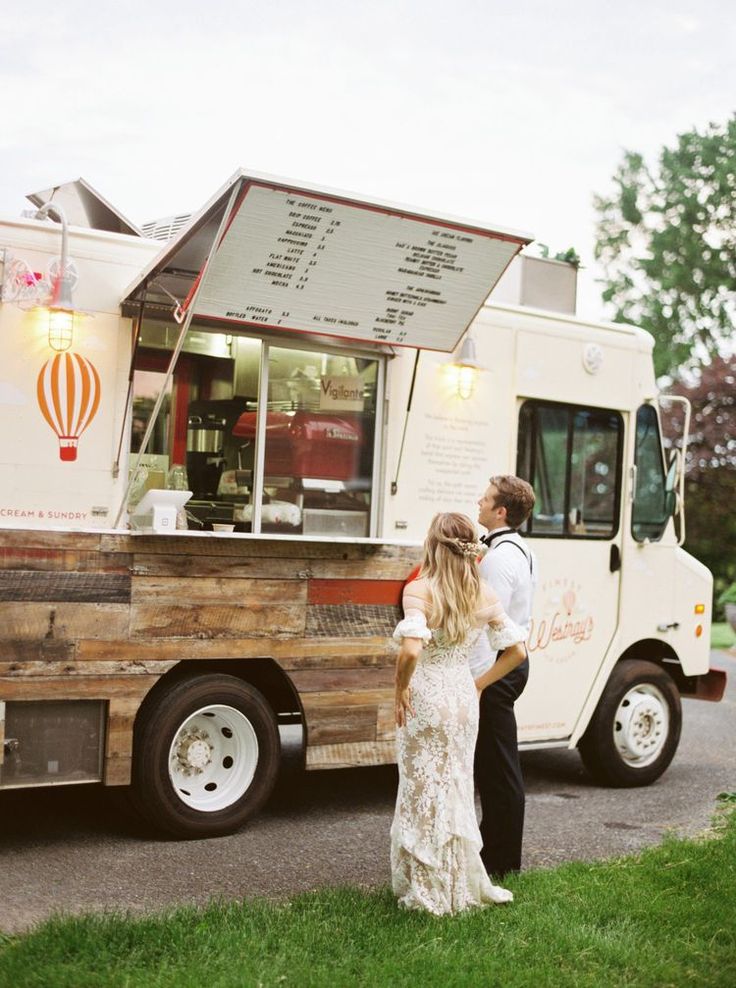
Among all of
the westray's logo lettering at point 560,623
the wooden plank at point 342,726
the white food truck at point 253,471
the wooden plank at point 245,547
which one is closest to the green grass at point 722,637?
the westray's logo lettering at point 560,623

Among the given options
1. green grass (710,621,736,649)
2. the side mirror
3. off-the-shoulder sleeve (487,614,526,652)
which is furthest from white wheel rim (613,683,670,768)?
green grass (710,621,736,649)

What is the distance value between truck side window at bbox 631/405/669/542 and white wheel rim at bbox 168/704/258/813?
3325 mm

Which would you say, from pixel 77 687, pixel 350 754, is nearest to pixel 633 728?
pixel 350 754

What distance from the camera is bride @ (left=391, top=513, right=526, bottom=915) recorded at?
4934 millimetres

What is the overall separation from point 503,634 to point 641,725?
3.53m

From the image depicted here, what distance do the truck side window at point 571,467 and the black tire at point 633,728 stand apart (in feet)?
3.43

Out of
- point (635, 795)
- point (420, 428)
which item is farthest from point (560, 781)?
point (420, 428)

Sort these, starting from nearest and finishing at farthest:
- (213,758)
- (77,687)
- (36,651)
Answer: (36,651) < (77,687) < (213,758)

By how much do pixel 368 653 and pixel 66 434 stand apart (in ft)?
6.95

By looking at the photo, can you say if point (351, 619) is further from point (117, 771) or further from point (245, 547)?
point (117, 771)

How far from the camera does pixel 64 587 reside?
19.4ft

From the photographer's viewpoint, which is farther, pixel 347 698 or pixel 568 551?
pixel 568 551

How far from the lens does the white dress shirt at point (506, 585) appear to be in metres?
5.64

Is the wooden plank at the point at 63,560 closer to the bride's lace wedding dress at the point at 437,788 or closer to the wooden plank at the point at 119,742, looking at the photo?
the wooden plank at the point at 119,742
